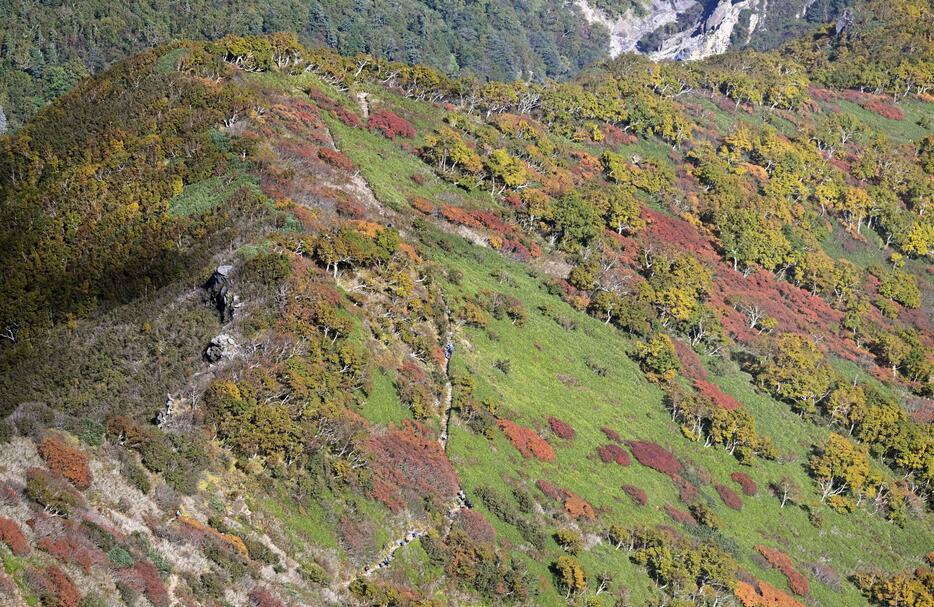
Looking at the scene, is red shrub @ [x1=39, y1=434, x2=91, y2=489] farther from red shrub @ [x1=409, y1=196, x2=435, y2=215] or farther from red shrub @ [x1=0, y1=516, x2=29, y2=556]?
red shrub @ [x1=409, y1=196, x2=435, y2=215]

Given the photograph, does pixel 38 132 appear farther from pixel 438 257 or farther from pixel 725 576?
pixel 725 576

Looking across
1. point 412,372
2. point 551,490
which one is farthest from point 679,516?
point 412,372

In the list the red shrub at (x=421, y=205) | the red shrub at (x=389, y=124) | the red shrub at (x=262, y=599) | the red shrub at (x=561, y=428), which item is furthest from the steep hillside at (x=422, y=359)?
the red shrub at (x=561, y=428)

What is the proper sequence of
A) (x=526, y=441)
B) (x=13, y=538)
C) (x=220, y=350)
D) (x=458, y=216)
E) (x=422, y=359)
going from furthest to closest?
(x=458, y=216) < (x=422, y=359) < (x=526, y=441) < (x=220, y=350) < (x=13, y=538)

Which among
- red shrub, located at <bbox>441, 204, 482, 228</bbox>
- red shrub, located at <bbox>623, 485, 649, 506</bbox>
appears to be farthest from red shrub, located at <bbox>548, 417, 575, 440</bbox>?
red shrub, located at <bbox>441, 204, 482, 228</bbox>

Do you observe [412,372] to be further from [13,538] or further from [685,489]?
[13,538]
